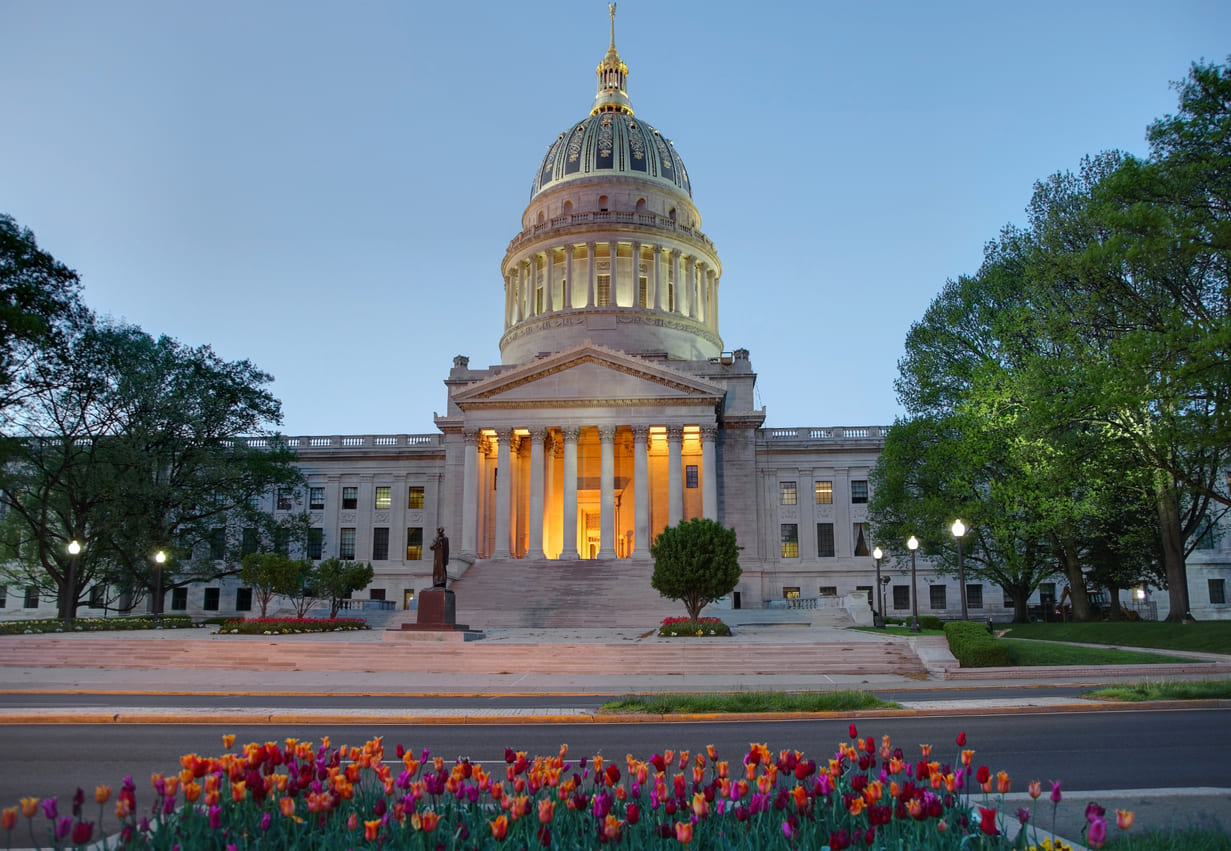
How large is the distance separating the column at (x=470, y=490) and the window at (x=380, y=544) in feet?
48.2

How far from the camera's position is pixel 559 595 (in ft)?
167

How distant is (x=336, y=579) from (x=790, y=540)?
35678mm

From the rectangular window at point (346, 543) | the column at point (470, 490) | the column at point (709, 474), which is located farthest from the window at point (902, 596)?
the rectangular window at point (346, 543)

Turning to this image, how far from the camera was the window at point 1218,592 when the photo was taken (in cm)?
6631

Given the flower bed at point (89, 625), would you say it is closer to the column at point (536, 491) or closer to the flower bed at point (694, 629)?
the column at point (536, 491)

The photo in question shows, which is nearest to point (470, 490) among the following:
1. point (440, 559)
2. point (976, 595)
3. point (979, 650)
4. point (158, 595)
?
point (158, 595)

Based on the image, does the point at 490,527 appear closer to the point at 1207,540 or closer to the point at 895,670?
the point at 895,670

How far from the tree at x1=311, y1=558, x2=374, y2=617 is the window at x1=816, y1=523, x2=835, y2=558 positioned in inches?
1376

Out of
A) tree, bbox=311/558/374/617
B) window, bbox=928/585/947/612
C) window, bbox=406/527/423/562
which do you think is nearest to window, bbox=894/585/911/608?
window, bbox=928/585/947/612

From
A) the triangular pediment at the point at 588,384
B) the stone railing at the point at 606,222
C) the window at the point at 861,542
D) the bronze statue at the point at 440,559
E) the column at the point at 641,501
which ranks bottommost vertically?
the bronze statue at the point at 440,559

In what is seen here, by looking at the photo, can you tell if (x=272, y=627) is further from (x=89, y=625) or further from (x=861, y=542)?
(x=861, y=542)

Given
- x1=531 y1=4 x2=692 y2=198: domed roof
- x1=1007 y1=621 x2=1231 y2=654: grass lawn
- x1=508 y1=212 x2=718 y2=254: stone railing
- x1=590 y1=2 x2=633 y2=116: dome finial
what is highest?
x1=590 y1=2 x2=633 y2=116: dome finial

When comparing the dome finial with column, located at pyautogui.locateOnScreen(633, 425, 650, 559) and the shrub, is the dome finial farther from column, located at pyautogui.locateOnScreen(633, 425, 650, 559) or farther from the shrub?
the shrub

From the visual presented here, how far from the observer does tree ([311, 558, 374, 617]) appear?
48.3 metres
